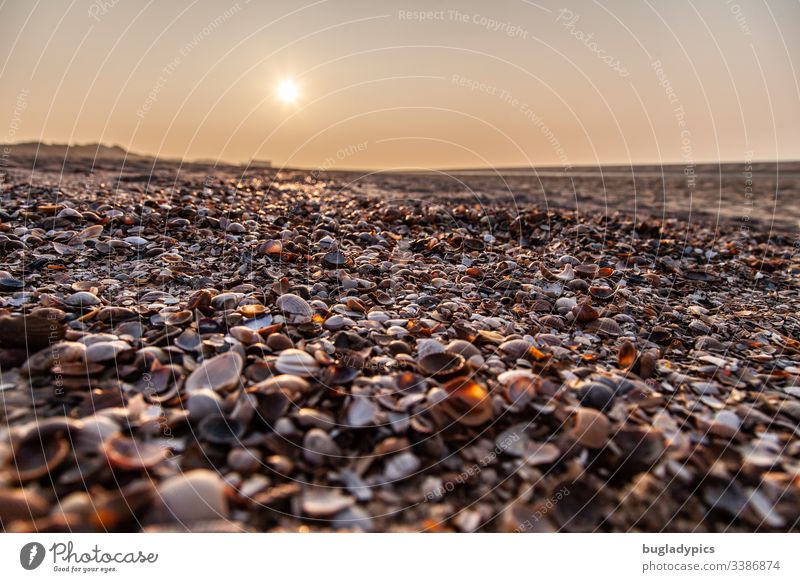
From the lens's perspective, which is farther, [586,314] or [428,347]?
[586,314]

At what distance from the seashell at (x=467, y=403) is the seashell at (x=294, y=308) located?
1348mm

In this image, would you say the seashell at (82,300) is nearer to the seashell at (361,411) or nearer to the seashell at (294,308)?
the seashell at (294,308)

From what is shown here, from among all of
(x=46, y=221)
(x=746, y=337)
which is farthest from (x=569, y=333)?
(x=46, y=221)

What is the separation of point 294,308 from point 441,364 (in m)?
1.33

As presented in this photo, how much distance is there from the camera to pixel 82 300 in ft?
10.7

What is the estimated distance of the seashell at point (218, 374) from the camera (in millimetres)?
2361

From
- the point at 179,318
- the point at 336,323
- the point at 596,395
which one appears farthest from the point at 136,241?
the point at 596,395

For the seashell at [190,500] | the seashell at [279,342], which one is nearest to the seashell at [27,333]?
the seashell at [279,342]

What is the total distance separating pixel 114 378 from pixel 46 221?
4.16 m

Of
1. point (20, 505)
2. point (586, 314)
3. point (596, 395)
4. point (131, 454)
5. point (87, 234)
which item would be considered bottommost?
point (20, 505)

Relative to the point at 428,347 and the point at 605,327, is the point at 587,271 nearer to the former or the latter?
the point at 605,327

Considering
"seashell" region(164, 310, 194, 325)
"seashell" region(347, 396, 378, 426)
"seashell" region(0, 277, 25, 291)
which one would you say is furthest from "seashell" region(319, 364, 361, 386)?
"seashell" region(0, 277, 25, 291)
